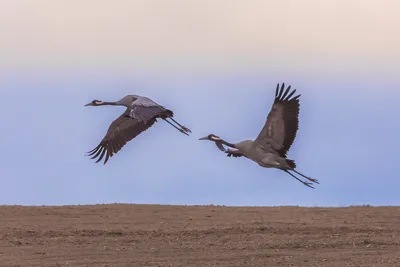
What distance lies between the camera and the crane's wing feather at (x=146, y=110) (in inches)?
705

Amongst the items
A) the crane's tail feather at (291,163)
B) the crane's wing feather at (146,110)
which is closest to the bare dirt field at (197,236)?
the crane's tail feather at (291,163)

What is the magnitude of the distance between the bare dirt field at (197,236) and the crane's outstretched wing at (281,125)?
4.58 ft

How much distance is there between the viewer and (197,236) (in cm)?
1797

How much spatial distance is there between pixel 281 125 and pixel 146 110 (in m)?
2.24

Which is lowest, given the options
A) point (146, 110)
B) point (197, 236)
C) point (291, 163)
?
point (197, 236)

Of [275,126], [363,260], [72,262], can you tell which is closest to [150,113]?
[275,126]

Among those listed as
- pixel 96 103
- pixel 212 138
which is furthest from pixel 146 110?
pixel 96 103

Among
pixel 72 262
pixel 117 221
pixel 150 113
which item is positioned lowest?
pixel 72 262

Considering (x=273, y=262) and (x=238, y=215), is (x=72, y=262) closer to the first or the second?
(x=273, y=262)

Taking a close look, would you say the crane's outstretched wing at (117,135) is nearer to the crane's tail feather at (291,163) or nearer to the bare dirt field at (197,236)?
the bare dirt field at (197,236)

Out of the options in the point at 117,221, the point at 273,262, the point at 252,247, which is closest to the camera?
the point at 273,262

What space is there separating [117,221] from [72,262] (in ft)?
13.1

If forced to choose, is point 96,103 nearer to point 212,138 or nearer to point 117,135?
point 117,135

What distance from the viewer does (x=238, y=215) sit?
67.6 feet
